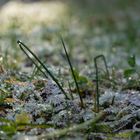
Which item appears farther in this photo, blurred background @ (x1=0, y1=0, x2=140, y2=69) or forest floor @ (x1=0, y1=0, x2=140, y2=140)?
blurred background @ (x1=0, y1=0, x2=140, y2=69)

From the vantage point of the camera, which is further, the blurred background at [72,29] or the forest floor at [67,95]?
the blurred background at [72,29]

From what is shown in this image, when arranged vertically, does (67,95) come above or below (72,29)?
below

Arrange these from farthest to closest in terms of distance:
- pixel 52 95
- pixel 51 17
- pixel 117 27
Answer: pixel 51 17 < pixel 117 27 < pixel 52 95

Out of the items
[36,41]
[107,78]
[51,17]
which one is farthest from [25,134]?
[51,17]

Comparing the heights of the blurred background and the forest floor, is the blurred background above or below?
above

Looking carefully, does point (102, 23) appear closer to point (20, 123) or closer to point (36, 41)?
point (36, 41)

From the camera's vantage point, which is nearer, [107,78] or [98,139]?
[98,139]

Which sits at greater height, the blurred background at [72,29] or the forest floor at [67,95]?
the blurred background at [72,29]

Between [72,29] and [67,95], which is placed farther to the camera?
[72,29]
